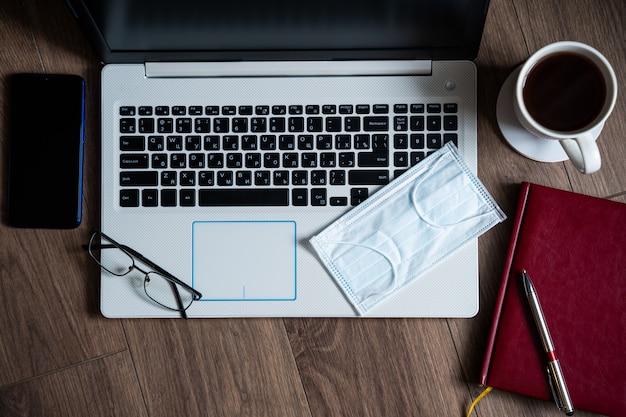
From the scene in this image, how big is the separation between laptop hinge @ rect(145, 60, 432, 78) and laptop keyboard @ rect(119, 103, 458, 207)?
0.12 feet

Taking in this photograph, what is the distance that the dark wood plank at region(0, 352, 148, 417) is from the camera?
68cm

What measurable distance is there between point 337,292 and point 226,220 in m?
0.15

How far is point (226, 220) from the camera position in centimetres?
65

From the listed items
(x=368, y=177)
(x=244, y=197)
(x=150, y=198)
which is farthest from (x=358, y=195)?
(x=150, y=198)

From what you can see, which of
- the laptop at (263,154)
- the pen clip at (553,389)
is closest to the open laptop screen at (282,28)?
the laptop at (263,154)

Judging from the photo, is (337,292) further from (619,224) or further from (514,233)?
(619,224)

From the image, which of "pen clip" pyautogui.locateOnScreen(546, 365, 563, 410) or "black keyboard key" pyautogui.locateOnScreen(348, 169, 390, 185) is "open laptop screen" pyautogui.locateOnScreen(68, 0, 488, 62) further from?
"pen clip" pyautogui.locateOnScreen(546, 365, 563, 410)

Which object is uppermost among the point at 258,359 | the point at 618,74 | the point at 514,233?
the point at 618,74

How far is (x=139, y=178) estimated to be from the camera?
65 centimetres

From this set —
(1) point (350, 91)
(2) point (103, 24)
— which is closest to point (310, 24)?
(1) point (350, 91)

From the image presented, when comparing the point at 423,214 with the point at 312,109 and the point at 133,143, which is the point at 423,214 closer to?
the point at 312,109

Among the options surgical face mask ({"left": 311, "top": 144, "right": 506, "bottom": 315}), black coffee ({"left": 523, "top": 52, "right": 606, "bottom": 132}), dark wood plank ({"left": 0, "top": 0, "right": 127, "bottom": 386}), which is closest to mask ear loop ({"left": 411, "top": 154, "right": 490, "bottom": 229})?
surgical face mask ({"left": 311, "top": 144, "right": 506, "bottom": 315})

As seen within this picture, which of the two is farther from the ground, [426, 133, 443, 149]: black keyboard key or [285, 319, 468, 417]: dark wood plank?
[426, 133, 443, 149]: black keyboard key

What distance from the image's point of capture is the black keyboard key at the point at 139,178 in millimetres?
651
